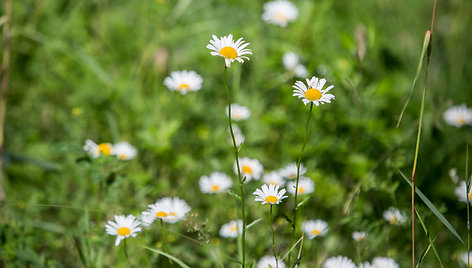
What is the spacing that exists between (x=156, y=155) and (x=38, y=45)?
40.1 inches

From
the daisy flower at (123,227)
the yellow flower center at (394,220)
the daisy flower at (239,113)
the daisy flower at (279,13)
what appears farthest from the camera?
the daisy flower at (279,13)

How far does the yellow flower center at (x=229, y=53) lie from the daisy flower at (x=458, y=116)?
1637 mm

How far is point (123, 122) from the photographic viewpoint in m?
2.28

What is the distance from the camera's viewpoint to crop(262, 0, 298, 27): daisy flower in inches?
99.3

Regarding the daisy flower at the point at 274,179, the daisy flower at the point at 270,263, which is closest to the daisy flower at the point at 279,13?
the daisy flower at the point at 274,179

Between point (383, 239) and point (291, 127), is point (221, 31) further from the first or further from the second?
point (383, 239)

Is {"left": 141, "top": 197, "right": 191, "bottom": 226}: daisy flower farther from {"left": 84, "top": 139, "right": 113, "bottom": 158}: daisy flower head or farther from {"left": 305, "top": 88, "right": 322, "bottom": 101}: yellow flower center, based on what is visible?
{"left": 305, "top": 88, "right": 322, "bottom": 101}: yellow flower center

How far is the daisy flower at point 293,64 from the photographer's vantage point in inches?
92.4

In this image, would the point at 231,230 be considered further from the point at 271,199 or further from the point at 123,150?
the point at 123,150

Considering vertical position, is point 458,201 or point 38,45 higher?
point 38,45

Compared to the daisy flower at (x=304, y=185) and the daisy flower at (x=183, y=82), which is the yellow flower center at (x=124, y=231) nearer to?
the daisy flower at (x=304, y=185)

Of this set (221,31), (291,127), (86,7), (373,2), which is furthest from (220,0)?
(291,127)

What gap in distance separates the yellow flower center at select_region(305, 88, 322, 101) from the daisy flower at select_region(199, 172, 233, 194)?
0.85 metres

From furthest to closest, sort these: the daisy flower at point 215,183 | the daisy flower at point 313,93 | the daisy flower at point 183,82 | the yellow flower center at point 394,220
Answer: the daisy flower at point 183,82 < the daisy flower at point 215,183 < the yellow flower center at point 394,220 < the daisy flower at point 313,93
